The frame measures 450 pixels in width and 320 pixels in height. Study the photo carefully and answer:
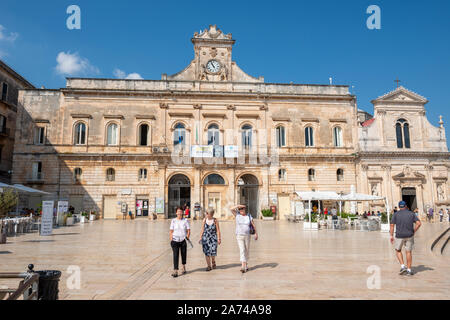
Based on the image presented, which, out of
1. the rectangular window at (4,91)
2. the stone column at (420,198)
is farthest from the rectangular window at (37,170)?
the stone column at (420,198)

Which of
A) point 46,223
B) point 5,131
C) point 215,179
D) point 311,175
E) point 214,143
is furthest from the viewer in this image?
point 5,131

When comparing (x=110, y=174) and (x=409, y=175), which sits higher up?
(x=110, y=174)

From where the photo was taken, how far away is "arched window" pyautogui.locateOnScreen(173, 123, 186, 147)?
2869cm

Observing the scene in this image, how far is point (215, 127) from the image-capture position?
2945 centimetres

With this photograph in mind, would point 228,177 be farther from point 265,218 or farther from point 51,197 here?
point 51,197

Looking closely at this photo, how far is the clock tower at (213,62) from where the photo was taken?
2980 centimetres

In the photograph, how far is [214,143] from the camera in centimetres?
2916

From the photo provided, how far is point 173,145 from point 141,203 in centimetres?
589

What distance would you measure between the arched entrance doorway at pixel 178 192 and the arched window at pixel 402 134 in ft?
67.1

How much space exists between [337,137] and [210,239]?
25820 millimetres

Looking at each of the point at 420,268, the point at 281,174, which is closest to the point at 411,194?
the point at 281,174

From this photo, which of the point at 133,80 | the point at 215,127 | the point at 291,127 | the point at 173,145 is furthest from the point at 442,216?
the point at 133,80

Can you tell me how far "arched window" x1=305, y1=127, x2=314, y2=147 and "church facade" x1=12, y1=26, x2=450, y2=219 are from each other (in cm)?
10

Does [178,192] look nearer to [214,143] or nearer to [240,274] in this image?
[214,143]
